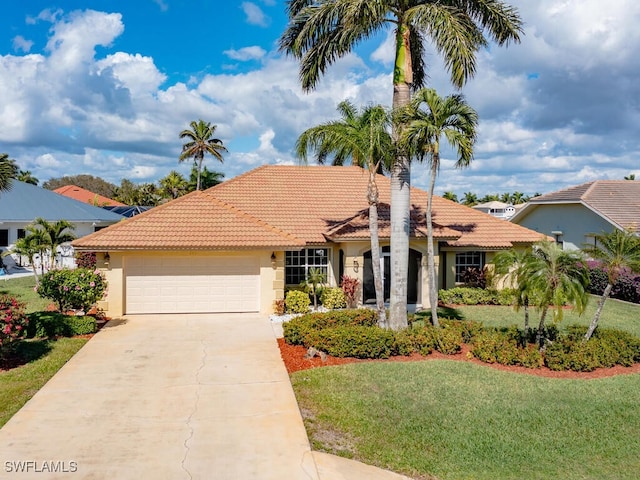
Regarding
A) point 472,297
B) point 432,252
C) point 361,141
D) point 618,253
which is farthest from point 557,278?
point 472,297

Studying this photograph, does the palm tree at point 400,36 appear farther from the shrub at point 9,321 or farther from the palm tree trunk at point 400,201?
the shrub at point 9,321

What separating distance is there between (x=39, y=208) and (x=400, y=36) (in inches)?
1263

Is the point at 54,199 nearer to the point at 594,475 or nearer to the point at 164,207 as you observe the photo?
the point at 164,207

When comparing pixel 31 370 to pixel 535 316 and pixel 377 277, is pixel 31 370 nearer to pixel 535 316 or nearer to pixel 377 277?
pixel 377 277

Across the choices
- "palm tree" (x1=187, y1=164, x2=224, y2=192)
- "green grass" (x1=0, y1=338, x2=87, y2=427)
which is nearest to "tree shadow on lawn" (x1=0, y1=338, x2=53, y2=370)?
"green grass" (x1=0, y1=338, x2=87, y2=427)

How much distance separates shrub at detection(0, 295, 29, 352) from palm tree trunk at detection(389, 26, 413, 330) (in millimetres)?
9158

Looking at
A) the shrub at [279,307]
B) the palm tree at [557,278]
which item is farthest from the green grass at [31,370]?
the palm tree at [557,278]

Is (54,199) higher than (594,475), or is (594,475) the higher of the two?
(54,199)

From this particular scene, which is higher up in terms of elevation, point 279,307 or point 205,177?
point 205,177

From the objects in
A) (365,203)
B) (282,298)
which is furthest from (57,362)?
(365,203)

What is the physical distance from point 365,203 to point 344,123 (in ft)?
27.5

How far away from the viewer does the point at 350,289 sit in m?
18.2

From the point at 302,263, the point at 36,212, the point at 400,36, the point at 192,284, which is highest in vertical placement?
the point at 400,36

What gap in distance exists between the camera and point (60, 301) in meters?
14.4
